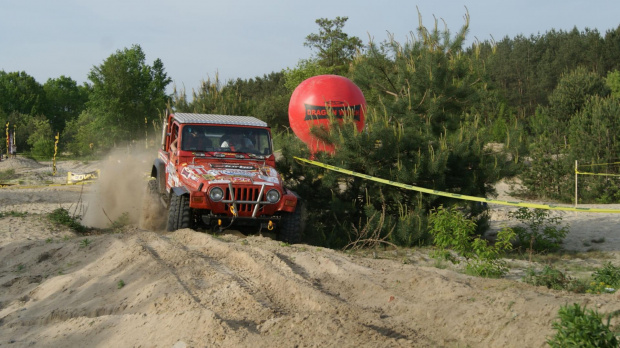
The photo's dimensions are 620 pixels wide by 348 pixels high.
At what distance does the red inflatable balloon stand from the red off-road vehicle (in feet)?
12.9

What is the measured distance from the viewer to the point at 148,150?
20.7 metres

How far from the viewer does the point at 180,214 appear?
11.0 metres

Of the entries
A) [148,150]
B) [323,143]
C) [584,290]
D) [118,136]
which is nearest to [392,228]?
[323,143]

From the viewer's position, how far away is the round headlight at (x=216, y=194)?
10695mm

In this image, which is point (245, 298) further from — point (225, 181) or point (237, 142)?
point (237, 142)

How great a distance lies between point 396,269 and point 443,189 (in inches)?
210

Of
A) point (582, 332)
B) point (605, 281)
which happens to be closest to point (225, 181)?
point (605, 281)

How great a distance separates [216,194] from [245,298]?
4.32m

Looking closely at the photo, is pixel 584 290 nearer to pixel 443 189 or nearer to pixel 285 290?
pixel 285 290

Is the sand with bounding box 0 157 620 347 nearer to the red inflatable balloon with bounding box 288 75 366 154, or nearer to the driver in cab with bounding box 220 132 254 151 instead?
the driver in cab with bounding box 220 132 254 151

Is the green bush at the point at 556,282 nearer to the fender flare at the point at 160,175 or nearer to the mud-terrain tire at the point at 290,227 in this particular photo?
the mud-terrain tire at the point at 290,227

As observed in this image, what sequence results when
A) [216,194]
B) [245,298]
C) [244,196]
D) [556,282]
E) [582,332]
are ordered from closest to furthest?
[582,332], [245,298], [556,282], [216,194], [244,196]

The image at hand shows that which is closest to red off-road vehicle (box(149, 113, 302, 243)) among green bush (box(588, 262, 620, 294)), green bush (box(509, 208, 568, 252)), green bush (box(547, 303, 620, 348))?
green bush (box(509, 208, 568, 252))

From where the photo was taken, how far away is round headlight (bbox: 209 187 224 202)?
1070 cm
